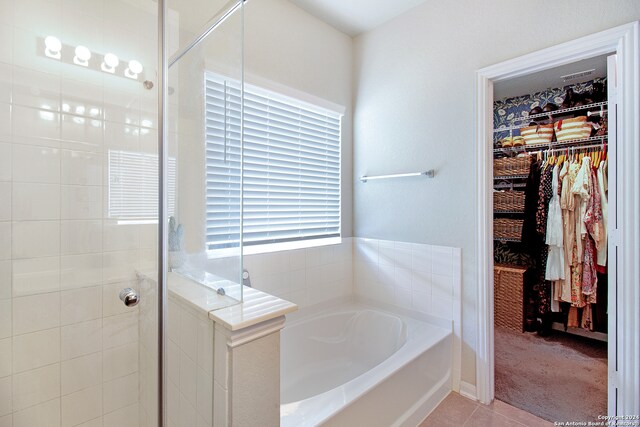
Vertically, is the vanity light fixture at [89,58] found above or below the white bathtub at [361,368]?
above

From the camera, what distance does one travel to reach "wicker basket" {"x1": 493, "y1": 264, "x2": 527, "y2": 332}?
2891mm

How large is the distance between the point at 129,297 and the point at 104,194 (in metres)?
0.48

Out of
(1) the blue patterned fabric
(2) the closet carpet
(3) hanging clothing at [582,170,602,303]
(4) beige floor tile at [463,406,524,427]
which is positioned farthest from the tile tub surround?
(1) the blue patterned fabric

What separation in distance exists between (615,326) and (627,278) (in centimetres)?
26

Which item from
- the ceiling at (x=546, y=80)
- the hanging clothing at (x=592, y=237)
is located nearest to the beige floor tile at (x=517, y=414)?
the hanging clothing at (x=592, y=237)

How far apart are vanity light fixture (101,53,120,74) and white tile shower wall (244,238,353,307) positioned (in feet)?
3.83

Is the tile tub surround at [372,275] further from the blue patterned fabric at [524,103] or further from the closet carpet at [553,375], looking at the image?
the blue patterned fabric at [524,103]

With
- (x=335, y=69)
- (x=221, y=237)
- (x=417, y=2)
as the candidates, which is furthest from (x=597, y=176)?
(x=221, y=237)

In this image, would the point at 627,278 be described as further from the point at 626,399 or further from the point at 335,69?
the point at 335,69

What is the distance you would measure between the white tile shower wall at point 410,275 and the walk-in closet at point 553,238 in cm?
68

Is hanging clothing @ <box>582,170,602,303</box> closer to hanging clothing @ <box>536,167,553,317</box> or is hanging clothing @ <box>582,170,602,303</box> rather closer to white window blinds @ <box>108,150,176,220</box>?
hanging clothing @ <box>536,167,553,317</box>

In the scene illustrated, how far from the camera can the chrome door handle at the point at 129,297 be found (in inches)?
52.9

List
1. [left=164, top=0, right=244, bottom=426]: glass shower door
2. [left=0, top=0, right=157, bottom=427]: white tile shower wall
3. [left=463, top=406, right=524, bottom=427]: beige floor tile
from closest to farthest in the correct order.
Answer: [left=164, top=0, right=244, bottom=426]: glass shower door → [left=0, top=0, right=157, bottom=427]: white tile shower wall → [left=463, top=406, right=524, bottom=427]: beige floor tile

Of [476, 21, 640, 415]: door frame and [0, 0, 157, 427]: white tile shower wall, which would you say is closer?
[0, 0, 157, 427]: white tile shower wall
